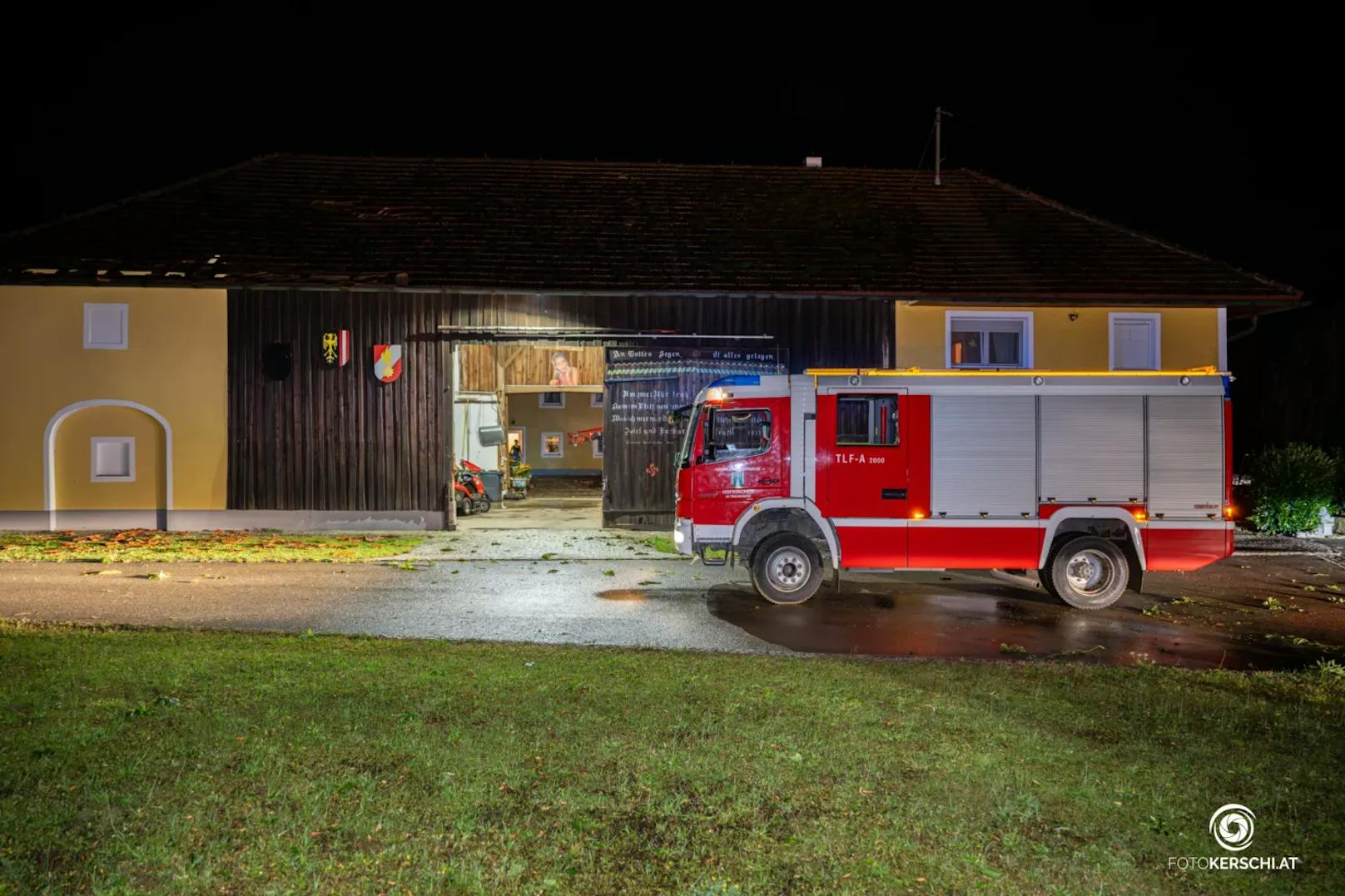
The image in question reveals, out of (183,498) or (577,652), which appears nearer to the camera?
(577,652)

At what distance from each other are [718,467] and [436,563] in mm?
5131

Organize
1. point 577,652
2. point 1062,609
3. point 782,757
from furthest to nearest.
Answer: point 1062,609, point 577,652, point 782,757

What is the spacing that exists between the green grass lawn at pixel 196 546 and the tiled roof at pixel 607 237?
15.2 ft

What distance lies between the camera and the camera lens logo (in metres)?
4.36

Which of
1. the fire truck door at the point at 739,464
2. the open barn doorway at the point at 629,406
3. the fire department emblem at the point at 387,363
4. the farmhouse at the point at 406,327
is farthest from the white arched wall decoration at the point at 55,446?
the fire truck door at the point at 739,464

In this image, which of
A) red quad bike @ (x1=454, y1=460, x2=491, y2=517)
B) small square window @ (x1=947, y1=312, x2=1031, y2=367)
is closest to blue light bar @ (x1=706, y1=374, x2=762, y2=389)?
small square window @ (x1=947, y1=312, x2=1031, y2=367)

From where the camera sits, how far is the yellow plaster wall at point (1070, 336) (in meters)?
18.3

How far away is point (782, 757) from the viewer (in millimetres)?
5297

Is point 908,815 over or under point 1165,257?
under

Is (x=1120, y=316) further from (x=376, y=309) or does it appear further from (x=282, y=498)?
(x=282, y=498)

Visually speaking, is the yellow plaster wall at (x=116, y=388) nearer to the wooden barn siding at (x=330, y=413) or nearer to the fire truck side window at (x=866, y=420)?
the wooden barn siding at (x=330, y=413)

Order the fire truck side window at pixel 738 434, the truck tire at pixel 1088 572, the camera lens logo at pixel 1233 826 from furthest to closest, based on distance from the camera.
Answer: the fire truck side window at pixel 738 434 → the truck tire at pixel 1088 572 → the camera lens logo at pixel 1233 826

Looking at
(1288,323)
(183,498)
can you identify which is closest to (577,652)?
(183,498)

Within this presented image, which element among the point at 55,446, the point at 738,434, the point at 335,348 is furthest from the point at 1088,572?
the point at 55,446
